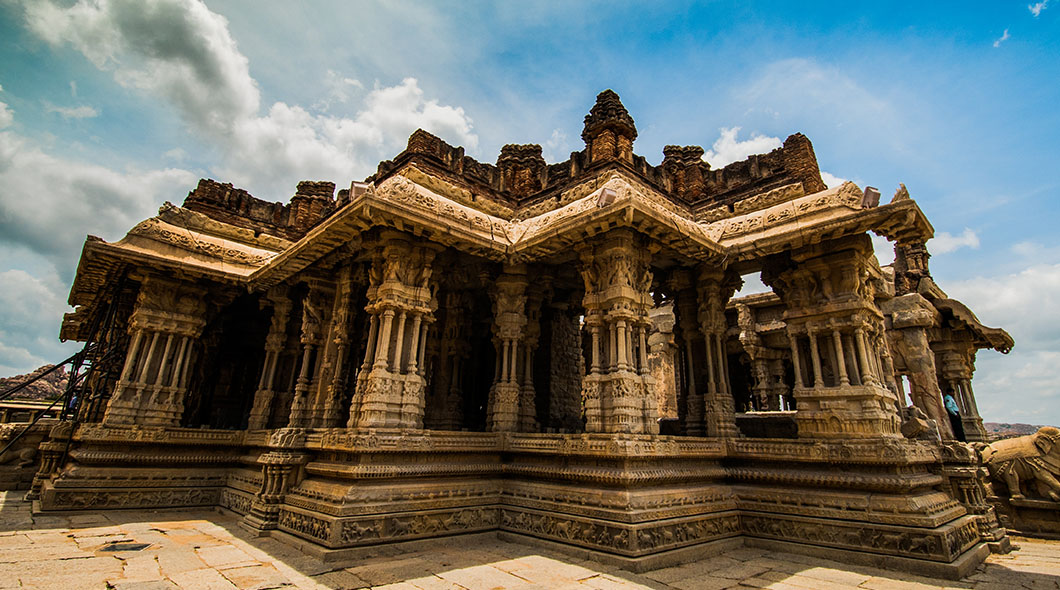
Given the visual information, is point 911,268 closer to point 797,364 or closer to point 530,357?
point 797,364

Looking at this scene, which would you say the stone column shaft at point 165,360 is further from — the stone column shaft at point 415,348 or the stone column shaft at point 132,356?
the stone column shaft at point 415,348

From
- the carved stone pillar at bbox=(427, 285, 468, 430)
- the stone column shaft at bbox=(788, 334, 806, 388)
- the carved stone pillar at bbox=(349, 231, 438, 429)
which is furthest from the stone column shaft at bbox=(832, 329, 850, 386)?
the carved stone pillar at bbox=(427, 285, 468, 430)

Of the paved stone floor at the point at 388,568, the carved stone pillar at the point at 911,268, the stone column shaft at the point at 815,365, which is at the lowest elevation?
the paved stone floor at the point at 388,568

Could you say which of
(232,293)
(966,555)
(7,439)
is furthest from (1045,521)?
(7,439)

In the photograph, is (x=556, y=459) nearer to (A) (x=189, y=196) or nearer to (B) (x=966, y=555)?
(B) (x=966, y=555)

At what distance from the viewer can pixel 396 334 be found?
27.7 ft

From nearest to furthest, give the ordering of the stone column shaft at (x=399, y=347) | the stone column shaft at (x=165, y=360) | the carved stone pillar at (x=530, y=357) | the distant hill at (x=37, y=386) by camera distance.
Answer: the stone column shaft at (x=399, y=347)
the carved stone pillar at (x=530, y=357)
the stone column shaft at (x=165, y=360)
the distant hill at (x=37, y=386)

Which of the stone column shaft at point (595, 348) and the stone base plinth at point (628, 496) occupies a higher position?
the stone column shaft at point (595, 348)

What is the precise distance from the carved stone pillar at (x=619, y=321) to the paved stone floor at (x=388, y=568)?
2035 millimetres

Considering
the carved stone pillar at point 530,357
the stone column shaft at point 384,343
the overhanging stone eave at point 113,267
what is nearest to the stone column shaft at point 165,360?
the overhanging stone eave at point 113,267

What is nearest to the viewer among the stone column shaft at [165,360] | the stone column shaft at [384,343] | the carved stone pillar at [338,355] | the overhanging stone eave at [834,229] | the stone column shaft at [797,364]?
the overhanging stone eave at [834,229]

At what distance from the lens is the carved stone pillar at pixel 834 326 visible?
26.3ft

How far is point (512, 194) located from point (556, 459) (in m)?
6.97

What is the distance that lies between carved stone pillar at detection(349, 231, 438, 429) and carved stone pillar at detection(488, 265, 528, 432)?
1.55 m
